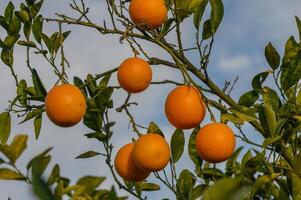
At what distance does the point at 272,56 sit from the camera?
6.26 ft

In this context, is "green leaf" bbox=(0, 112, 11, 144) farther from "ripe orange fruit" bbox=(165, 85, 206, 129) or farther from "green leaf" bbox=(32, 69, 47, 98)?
"ripe orange fruit" bbox=(165, 85, 206, 129)

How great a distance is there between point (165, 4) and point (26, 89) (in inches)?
24.1

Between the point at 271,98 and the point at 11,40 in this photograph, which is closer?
the point at 271,98

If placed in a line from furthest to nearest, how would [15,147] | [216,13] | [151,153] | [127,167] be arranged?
1. [216,13]
2. [127,167]
3. [151,153]
4. [15,147]

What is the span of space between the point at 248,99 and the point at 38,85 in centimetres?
67

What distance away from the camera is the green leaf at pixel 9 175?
0.98m

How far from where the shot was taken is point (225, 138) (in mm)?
1498

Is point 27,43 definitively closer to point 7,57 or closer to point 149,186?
point 7,57

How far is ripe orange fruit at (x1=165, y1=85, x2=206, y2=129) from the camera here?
4.93ft

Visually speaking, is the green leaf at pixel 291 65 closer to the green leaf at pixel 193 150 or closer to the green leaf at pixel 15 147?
the green leaf at pixel 193 150

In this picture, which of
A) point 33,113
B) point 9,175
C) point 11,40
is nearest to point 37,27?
point 11,40

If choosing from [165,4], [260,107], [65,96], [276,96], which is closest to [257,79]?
[276,96]

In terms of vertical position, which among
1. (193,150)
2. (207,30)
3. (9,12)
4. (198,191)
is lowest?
(198,191)

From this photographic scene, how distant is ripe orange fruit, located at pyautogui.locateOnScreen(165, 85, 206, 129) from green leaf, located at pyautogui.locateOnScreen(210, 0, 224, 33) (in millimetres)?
270
